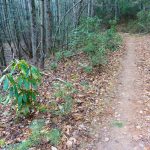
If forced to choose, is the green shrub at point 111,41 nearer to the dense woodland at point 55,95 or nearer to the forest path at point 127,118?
the dense woodland at point 55,95

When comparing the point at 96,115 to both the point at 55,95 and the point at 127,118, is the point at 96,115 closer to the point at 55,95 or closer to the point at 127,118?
the point at 127,118

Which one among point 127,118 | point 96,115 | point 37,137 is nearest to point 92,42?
point 96,115

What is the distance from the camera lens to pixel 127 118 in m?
4.73

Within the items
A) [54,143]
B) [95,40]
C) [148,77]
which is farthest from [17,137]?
[95,40]

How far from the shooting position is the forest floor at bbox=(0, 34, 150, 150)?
3.98 m

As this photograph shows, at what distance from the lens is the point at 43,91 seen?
613 cm

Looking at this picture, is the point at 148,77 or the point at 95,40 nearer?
the point at 148,77

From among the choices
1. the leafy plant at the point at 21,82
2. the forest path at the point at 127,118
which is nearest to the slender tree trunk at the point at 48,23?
the forest path at the point at 127,118

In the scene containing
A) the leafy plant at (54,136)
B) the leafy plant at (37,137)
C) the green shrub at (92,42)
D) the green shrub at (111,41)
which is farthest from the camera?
the green shrub at (111,41)

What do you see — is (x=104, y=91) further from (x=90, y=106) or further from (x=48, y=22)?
(x=48, y=22)

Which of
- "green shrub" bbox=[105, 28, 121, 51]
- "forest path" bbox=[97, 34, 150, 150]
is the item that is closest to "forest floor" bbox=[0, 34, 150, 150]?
"forest path" bbox=[97, 34, 150, 150]

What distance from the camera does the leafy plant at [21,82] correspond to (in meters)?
3.93

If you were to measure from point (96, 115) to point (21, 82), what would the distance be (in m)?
1.81

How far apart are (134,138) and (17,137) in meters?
2.17
